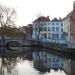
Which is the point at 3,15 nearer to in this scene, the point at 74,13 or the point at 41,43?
the point at 41,43

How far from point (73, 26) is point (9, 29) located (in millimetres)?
15577

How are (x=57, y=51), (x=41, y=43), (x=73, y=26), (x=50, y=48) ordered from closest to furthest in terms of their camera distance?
(x=57, y=51)
(x=50, y=48)
(x=73, y=26)
(x=41, y=43)

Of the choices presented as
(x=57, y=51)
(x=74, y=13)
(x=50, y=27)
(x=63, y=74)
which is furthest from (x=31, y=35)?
(x=63, y=74)

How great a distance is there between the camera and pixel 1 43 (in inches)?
2749

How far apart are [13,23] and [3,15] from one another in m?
2.85

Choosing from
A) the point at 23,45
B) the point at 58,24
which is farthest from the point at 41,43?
the point at 58,24

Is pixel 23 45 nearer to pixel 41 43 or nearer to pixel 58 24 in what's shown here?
pixel 41 43

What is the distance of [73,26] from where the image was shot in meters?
59.0

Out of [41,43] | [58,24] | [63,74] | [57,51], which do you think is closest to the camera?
[63,74]

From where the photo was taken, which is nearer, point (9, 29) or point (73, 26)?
point (73, 26)

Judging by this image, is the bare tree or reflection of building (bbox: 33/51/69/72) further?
the bare tree

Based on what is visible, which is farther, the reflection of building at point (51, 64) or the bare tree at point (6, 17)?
the bare tree at point (6, 17)

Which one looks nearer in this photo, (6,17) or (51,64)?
(51,64)

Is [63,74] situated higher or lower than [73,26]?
lower
